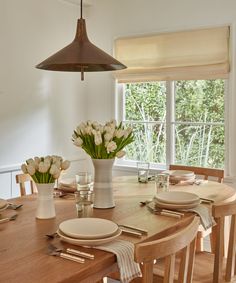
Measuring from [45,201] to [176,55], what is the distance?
8.02ft

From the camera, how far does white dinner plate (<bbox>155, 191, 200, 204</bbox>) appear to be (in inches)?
86.9

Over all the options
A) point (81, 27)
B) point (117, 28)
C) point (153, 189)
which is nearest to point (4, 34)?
point (117, 28)

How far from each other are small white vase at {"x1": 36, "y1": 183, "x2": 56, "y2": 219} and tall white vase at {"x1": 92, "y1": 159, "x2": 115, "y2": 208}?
29 centimetres

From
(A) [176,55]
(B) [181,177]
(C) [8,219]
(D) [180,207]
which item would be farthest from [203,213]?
(A) [176,55]

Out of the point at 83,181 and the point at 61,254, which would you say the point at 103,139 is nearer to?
the point at 83,181

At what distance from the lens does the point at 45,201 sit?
2039mm

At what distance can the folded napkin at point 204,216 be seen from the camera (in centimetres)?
212

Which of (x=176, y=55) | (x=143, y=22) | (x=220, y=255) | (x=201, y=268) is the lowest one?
(x=201, y=268)

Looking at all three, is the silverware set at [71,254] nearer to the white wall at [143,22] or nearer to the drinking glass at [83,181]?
the drinking glass at [83,181]

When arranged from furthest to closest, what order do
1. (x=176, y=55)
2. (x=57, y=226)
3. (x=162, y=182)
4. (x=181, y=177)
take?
1. (x=176, y=55)
2. (x=181, y=177)
3. (x=162, y=182)
4. (x=57, y=226)

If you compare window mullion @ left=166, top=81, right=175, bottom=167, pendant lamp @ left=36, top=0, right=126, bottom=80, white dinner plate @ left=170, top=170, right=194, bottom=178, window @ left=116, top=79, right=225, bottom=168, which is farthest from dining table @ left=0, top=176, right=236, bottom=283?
window mullion @ left=166, top=81, right=175, bottom=167

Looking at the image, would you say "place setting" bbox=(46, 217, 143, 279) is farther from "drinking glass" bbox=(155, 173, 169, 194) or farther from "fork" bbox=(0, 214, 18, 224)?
"drinking glass" bbox=(155, 173, 169, 194)

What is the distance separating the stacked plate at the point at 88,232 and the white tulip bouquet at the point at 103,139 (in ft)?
1.41

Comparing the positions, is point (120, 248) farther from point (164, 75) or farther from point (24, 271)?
point (164, 75)
